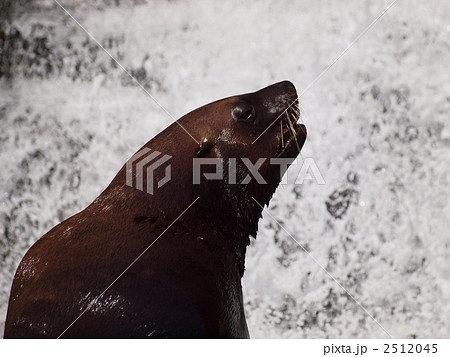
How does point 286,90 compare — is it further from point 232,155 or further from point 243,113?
point 232,155

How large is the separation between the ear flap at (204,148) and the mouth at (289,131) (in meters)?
0.22

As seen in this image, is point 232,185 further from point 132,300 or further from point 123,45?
point 123,45

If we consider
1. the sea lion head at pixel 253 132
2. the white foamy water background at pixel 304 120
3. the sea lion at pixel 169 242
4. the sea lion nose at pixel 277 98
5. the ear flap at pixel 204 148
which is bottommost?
the sea lion at pixel 169 242

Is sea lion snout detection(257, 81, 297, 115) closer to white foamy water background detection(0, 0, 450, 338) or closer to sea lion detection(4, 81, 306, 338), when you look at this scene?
sea lion detection(4, 81, 306, 338)

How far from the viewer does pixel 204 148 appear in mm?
1847

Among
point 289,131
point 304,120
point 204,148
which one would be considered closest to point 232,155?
point 204,148

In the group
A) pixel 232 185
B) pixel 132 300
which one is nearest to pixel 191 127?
pixel 232 185

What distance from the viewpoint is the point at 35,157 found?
3092mm

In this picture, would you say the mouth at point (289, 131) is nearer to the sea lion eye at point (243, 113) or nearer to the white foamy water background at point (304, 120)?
→ the sea lion eye at point (243, 113)

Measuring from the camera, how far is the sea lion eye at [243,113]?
6.26 feet

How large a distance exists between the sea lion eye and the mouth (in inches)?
4.1

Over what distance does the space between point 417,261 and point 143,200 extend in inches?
59.6

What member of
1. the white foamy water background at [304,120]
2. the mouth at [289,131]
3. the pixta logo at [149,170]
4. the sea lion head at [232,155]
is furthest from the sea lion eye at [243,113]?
the white foamy water background at [304,120]

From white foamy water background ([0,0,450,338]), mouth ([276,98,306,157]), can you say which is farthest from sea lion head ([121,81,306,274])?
white foamy water background ([0,0,450,338])
